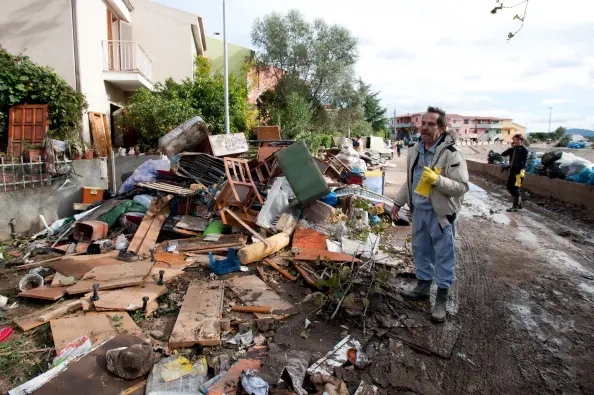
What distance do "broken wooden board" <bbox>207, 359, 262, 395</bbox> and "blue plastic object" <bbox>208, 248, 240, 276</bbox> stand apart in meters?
1.90

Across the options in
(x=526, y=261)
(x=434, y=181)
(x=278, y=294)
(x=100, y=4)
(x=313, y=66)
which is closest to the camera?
(x=434, y=181)

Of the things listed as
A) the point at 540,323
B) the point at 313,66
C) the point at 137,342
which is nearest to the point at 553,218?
the point at 540,323

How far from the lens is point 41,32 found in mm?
9711

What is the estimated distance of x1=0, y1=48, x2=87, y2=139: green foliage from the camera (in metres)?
8.56

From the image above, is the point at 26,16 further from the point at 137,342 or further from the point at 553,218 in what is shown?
the point at 553,218

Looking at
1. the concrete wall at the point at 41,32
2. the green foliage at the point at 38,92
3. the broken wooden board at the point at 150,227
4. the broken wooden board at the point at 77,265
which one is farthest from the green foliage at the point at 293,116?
the broken wooden board at the point at 77,265

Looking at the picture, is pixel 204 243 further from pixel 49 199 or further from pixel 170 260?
pixel 49 199

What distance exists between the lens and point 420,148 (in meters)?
3.60

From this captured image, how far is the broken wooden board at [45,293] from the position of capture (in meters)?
3.82

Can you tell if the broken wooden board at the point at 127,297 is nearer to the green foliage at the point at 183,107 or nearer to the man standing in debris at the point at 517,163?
the man standing in debris at the point at 517,163

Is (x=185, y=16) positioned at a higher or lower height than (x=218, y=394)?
higher

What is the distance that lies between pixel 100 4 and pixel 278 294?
12.2 metres

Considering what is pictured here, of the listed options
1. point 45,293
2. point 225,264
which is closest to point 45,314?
point 45,293

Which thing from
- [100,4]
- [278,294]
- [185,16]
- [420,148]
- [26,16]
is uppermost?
[185,16]
